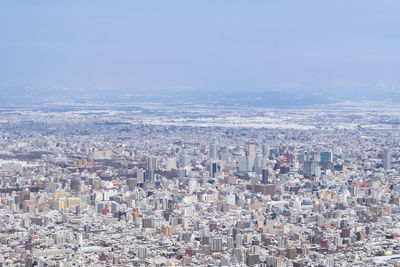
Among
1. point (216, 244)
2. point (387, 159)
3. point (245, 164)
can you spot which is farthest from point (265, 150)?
point (216, 244)

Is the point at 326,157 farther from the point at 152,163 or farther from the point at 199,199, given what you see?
the point at 199,199

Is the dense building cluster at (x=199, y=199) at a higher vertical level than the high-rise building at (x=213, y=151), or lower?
lower

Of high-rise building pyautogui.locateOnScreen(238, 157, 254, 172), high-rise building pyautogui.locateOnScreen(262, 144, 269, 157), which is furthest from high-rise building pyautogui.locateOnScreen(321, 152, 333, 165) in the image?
high-rise building pyautogui.locateOnScreen(238, 157, 254, 172)

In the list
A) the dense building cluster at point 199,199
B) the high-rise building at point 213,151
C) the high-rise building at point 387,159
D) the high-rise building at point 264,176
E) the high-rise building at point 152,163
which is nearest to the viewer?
the dense building cluster at point 199,199

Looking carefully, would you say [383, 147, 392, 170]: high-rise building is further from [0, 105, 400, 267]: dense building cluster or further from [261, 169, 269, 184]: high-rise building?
[261, 169, 269, 184]: high-rise building

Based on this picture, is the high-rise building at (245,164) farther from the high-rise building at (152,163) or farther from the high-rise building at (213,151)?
the high-rise building at (152,163)

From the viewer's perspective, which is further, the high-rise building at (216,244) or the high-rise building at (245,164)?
the high-rise building at (245,164)

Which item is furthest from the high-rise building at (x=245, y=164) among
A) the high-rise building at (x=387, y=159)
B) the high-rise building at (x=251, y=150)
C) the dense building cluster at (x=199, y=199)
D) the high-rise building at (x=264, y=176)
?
the high-rise building at (x=387, y=159)

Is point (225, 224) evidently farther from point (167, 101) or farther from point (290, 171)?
point (167, 101)

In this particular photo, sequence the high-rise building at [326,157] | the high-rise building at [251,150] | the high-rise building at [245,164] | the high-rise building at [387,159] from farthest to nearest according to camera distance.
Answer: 1. the high-rise building at [251,150]
2. the high-rise building at [326,157]
3. the high-rise building at [387,159]
4. the high-rise building at [245,164]

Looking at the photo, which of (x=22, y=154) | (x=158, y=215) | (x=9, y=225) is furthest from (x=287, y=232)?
(x=22, y=154)
